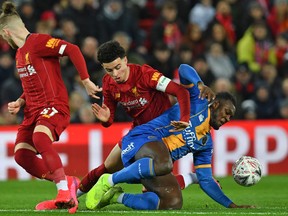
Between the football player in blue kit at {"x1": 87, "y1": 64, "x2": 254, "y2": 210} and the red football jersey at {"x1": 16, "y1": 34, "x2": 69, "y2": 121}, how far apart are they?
2.76 ft

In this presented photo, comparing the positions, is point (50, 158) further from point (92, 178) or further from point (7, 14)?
point (7, 14)

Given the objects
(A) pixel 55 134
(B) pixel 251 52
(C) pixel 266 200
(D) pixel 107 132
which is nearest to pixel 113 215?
(A) pixel 55 134

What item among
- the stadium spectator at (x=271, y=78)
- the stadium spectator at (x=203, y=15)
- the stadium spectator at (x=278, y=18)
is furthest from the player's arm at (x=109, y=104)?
the stadium spectator at (x=278, y=18)

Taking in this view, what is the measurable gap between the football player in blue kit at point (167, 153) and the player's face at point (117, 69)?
1.80 feet

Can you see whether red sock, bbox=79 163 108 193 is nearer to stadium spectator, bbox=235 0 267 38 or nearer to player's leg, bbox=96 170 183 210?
player's leg, bbox=96 170 183 210

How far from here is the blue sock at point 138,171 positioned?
8914 millimetres

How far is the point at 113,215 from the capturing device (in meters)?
8.56

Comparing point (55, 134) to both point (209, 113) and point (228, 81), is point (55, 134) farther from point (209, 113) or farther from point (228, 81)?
point (228, 81)

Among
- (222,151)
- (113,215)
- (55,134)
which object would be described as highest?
(55,134)

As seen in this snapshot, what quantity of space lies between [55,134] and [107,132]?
5.79 metres

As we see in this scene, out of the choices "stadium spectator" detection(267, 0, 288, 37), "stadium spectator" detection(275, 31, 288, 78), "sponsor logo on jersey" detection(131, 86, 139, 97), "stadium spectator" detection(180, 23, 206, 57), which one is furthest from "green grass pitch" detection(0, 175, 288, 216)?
"stadium spectator" detection(267, 0, 288, 37)

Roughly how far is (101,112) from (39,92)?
638 mm

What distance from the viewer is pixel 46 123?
913 centimetres

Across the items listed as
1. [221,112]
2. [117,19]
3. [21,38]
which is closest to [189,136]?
[221,112]
